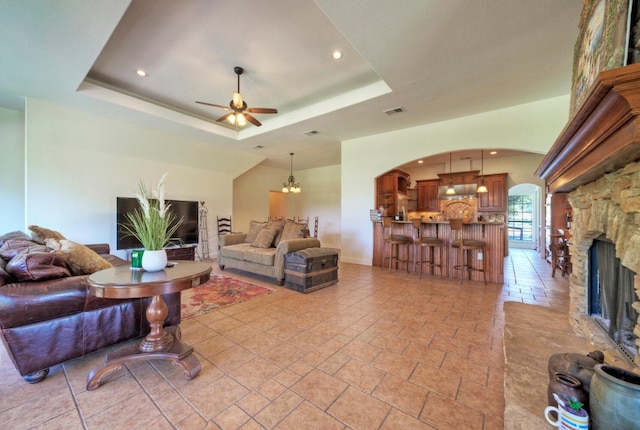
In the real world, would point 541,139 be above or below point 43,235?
above

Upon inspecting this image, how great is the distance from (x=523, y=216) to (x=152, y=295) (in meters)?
12.0

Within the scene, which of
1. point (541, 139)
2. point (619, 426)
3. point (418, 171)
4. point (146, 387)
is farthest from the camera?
point (418, 171)

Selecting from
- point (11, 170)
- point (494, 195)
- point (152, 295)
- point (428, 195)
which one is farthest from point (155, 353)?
point (494, 195)

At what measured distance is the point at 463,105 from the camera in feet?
13.7

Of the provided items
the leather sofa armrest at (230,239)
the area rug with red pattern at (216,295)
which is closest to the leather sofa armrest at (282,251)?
the area rug with red pattern at (216,295)

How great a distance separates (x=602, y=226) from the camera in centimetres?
178

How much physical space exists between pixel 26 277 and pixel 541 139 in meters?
6.26

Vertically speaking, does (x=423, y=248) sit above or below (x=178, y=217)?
below

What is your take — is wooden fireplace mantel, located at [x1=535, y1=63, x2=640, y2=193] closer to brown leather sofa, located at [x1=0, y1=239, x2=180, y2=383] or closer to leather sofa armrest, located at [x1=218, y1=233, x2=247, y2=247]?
brown leather sofa, located at [x1=0, y1=239, x2=180, y2=383]

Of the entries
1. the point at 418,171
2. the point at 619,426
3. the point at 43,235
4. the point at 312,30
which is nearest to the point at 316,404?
the point at 619,426

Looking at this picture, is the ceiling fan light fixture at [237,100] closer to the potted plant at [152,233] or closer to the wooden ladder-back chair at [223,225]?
the potted plant at [152,233]

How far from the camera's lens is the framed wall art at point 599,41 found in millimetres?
1192

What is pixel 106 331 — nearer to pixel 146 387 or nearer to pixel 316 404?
pixel 146 387

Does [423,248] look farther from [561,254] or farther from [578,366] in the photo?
[578,366]
